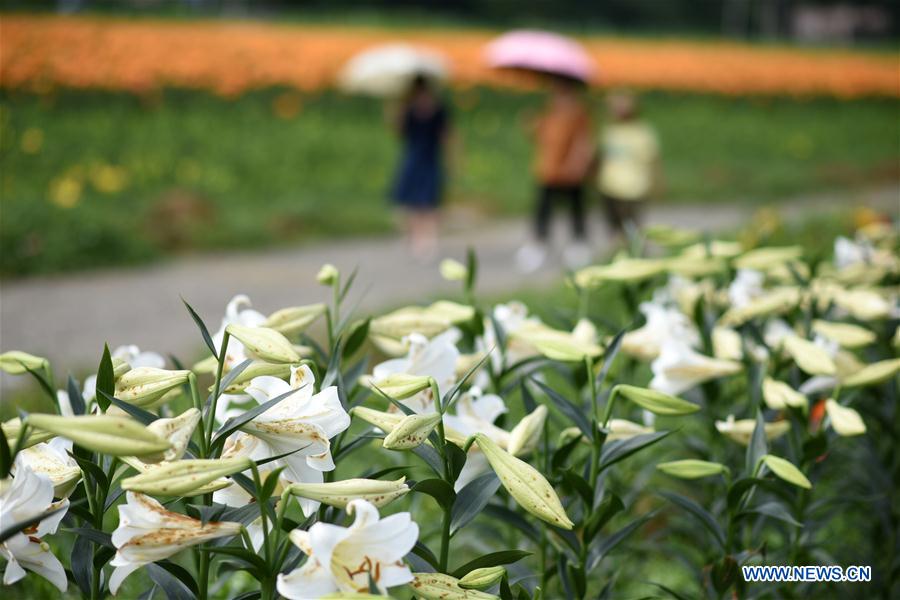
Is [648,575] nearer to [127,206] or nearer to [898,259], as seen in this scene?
[898,259]

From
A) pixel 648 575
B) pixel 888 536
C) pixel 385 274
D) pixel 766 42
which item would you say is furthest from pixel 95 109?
pixel 766 42

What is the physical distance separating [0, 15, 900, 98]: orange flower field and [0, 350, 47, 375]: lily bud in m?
7.84

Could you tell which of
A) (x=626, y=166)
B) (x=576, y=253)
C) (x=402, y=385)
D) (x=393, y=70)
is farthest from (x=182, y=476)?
(x=393, y=70)

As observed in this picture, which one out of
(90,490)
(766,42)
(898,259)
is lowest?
(766,42)

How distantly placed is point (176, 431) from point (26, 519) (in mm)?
150

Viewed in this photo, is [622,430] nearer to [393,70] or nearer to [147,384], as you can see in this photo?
[147,384]

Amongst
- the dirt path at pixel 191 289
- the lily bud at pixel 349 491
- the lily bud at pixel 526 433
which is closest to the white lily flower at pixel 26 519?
the lily bud at pixel 349 491

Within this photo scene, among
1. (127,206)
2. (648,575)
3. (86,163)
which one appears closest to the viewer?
(648,575)

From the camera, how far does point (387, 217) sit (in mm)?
7441

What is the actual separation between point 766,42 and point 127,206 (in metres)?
16.4

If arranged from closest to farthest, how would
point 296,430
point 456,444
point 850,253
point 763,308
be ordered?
point 296,430
point 456,444
point 763,308
point 850,253

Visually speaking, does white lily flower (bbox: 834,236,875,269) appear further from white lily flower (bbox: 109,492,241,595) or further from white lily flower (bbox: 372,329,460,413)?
white lily flower (bbox: 109,492,241,595)

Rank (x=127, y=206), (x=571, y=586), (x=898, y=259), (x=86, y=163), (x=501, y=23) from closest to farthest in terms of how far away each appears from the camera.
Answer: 1. (x=571, y=586)
2. (x=898, y=259)
3. (x=127, y=206)
4. (x=86, y=163)
5. (x=501, y=23)

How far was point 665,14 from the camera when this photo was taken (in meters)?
21.8
